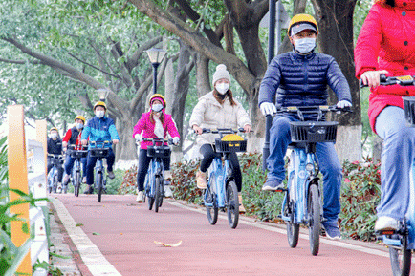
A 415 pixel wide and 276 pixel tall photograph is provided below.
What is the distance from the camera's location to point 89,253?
21.3ft

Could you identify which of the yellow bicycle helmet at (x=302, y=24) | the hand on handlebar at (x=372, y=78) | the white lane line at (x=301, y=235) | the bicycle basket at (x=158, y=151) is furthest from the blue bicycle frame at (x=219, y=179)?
the hand on handlebar at (x=372, y=78)

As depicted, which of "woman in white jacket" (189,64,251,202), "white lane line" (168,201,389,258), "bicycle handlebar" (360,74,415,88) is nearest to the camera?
"bicycle handlebar" (360,74,415,88)

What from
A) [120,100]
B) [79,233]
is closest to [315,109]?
[79,233]

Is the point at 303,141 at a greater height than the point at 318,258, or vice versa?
the point at 303,141

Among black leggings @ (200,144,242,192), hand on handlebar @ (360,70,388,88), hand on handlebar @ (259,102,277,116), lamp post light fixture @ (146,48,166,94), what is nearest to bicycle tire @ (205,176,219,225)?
black leggings @ (200,144,242,192)

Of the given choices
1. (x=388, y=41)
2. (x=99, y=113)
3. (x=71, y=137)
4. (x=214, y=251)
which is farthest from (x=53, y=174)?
(x=388, y=41)

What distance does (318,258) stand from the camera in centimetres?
641

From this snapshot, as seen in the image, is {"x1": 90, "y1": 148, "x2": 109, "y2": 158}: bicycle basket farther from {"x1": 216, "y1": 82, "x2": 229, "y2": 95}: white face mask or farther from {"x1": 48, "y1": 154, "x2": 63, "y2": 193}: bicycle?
{"x1": 48, "y1": 154, "x2": 63, "y2": 193}: bicycle

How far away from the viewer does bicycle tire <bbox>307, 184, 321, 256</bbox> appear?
249 inches

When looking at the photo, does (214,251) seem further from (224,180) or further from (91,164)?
(91,164)

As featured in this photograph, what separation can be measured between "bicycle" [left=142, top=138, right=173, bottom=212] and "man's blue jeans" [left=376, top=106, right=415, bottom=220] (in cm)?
782

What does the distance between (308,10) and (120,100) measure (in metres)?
10.1

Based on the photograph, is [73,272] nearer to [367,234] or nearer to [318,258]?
[318,258]

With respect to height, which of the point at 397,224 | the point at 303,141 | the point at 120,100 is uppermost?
the point at 120,100
